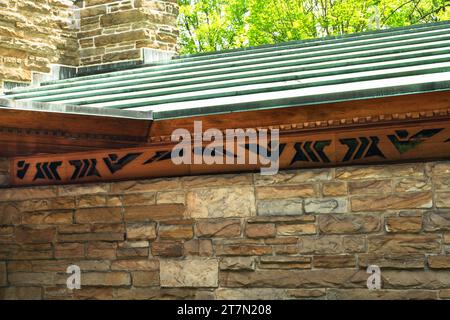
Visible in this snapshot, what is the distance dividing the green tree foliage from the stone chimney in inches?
511

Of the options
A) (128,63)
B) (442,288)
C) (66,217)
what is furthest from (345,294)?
(128,63)

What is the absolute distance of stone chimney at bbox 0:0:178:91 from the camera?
1003 centimetres

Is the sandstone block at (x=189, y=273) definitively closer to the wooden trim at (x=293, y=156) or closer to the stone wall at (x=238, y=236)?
the stone wall at (x=238, y=236)

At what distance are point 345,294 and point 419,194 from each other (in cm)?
105

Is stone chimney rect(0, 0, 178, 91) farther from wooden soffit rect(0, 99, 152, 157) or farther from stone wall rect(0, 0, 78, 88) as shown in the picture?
wooden soffit rect(0, 99, 152, 157)

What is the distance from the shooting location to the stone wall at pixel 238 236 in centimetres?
566

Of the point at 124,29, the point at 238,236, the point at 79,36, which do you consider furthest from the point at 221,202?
the point at 79,36

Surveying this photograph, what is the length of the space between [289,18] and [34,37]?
14.7 m

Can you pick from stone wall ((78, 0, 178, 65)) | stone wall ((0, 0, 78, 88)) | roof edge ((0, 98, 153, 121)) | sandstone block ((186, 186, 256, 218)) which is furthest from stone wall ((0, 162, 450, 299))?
stone wall ((78, 0, 178, 65))

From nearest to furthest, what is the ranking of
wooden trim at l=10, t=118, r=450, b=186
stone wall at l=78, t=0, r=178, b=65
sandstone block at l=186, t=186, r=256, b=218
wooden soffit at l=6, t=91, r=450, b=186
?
1. wooden soffit at l=6, t=91, r=450, b=186
2. wooden trim at l=10, t=118, r=450, b=186
3. sandstone block at l=186, t=186, r=256, b=218
4. stone wall at l=78, t=0, r=178, b=65

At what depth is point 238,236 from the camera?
20.4 ft

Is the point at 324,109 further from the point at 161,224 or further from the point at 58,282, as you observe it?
the point at 58,282

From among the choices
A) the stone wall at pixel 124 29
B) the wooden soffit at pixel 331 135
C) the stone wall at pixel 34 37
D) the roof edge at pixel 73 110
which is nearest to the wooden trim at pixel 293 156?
the wooden soffit at pixel 331 135

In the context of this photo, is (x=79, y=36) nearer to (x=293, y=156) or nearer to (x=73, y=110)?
(x=73, y=110)
